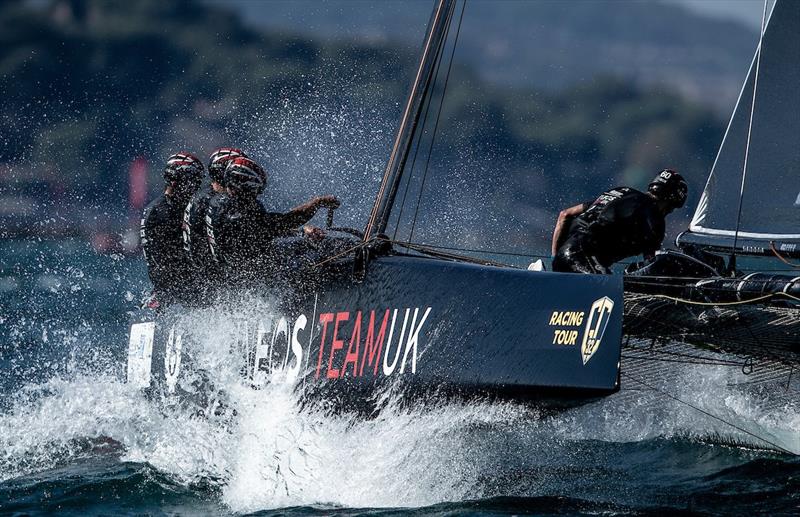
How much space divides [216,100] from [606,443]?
23.8 m

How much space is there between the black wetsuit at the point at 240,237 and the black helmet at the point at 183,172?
2.14 feet

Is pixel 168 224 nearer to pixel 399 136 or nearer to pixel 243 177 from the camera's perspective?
pixel 243 177

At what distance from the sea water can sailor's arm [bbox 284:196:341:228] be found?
0.43m

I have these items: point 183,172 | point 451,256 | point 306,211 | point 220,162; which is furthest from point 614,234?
point 183,172

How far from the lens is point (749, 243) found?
555 cm

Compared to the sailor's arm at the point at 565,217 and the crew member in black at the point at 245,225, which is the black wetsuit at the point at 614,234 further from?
the crew member in black at the point at 245,225

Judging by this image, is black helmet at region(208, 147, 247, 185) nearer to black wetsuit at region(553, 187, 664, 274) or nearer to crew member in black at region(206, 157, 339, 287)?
crew member in black at region(206, 157, 339, 287)

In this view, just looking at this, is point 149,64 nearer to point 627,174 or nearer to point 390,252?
point 627,174

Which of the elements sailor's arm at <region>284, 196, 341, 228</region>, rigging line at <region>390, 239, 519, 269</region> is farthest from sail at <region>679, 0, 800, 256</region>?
sailor's arm at <region>284, 196, 341, 228</region>

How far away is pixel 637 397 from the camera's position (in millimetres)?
5668

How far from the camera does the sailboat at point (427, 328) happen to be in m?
3.97

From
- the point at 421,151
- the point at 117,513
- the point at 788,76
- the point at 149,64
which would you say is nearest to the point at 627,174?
the point at 421,151

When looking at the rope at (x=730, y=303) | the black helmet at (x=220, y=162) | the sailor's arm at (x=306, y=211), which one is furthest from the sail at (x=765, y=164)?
the black helmet at (x=220, y=162)

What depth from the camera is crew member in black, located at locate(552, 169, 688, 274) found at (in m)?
4.93
